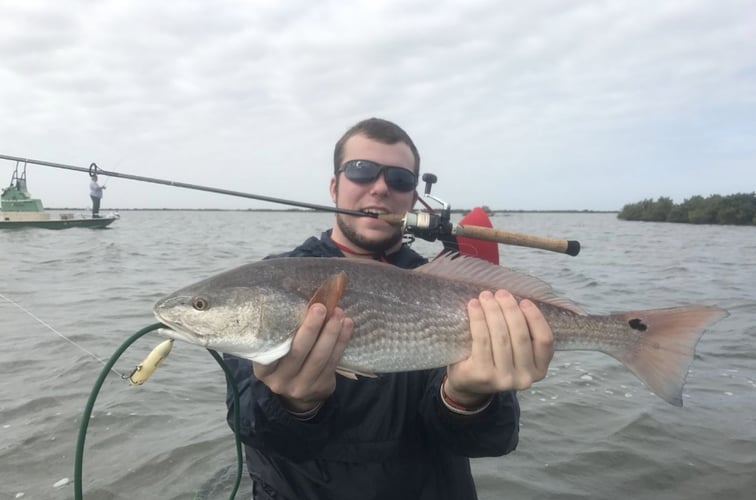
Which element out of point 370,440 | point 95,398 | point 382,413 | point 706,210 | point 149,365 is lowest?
point 370,440

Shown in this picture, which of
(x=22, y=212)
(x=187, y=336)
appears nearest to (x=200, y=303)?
(x=187, y=336)

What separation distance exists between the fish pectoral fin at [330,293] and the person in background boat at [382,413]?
0.16 feet

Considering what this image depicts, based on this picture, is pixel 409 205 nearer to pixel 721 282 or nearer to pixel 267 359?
pixel 267 359

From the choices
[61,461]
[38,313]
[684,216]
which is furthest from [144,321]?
[684,216]

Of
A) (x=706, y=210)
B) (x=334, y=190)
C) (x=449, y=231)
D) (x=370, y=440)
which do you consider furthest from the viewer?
(x=706, y=210)

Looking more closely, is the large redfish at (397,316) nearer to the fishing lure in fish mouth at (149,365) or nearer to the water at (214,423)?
the fishing lure in fish mouth at (149,365)

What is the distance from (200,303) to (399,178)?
6.90 feet

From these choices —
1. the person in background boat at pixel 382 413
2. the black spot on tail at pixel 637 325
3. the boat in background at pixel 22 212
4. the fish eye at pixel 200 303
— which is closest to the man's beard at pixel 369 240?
the person in background boat at pixel 382 413

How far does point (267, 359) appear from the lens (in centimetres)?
256

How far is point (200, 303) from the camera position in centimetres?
263

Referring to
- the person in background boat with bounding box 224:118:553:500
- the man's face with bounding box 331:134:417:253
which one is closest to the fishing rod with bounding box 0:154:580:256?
the man's face with bounding box 331:134:417:253

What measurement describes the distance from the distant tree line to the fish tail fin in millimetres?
62269

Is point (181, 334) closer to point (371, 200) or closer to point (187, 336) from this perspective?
point (187, 336)

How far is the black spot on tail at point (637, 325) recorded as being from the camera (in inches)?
117
